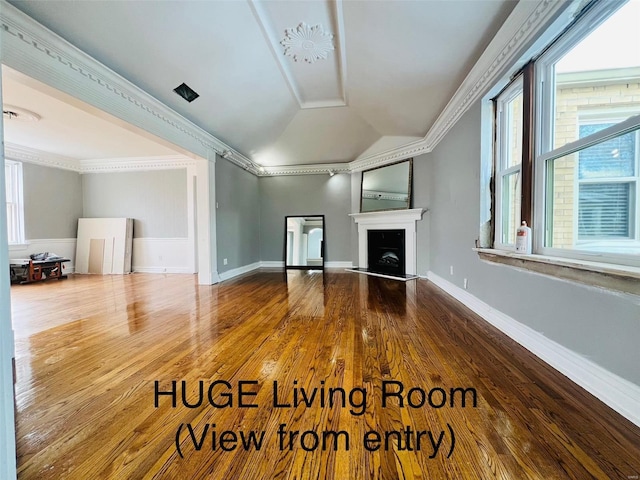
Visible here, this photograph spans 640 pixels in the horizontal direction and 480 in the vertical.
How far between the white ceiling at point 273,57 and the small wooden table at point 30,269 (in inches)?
85.2

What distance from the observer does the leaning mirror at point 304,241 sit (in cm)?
645

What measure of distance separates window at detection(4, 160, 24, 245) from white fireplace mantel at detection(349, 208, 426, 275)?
6.52 meters

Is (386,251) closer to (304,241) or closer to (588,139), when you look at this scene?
(304,241)

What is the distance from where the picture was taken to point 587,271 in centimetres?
150

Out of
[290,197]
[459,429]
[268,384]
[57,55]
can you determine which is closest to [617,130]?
[459,429]

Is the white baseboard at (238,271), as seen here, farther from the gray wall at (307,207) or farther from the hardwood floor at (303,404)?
the hardwood floor at (303,404)

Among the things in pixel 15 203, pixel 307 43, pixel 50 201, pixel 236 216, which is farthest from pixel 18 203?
pixel 307 43

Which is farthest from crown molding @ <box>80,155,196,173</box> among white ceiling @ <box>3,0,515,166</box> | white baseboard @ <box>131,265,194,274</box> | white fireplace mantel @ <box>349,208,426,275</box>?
white fireplace mantel @ <box>349,208,426,275</box>

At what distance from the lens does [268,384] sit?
1.58m

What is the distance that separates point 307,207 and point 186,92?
12.0ft

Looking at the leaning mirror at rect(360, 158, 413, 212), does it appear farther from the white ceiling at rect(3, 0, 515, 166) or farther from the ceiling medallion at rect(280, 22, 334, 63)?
the ceiling medallion at rect(280, 22, 334, 63)

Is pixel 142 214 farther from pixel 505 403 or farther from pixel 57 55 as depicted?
pixel 505 403

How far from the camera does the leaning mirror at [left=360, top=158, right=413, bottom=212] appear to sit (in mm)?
5125

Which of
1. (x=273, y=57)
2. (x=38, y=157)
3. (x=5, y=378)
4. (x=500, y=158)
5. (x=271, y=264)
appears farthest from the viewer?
(x=271, y=264)
